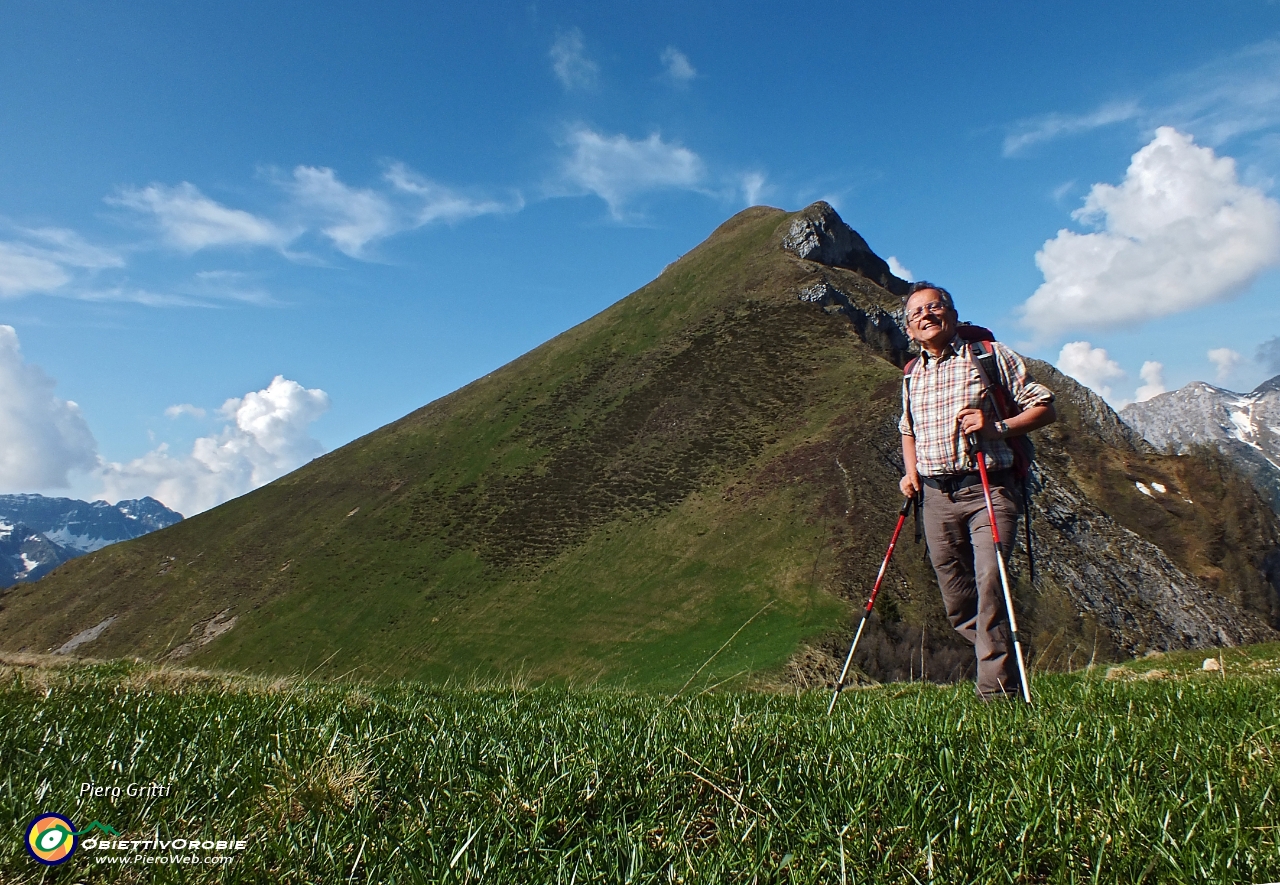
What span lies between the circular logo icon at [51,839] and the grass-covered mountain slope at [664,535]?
32334mm

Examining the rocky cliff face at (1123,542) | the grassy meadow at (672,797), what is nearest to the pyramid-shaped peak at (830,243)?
the rocky cliff face at (1123,542)

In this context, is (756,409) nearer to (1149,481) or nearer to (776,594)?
(776,594)

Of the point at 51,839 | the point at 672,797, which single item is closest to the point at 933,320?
the point at 672,797

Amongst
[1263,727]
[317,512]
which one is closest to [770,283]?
[317,512]

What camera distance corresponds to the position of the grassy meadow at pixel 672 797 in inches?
64.6

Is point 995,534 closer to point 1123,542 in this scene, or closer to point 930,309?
point 930,309

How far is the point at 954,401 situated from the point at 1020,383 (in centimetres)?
52

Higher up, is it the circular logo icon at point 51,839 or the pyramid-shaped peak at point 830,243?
the pyramid-shaped peak at point 830,243

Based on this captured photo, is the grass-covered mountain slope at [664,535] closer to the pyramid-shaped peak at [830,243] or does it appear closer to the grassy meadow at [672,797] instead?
the pyramid-shaped peak at [830,243]

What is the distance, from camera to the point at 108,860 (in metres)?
1.68

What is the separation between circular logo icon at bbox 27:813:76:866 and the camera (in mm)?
1667

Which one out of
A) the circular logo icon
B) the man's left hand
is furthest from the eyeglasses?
the circular logo icon

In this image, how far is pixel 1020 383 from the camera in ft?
18.0

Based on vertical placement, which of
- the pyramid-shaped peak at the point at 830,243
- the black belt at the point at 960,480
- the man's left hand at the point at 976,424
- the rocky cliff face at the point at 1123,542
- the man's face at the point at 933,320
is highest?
the pyramid-shaped peak at the point at 830,243
